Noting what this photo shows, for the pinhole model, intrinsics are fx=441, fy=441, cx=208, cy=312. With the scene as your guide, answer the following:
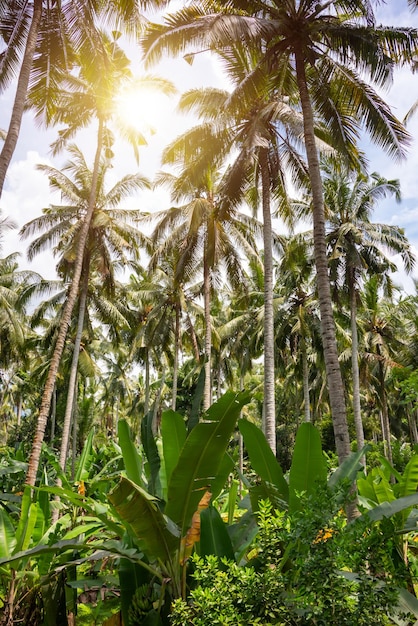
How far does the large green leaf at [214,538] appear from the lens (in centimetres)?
366

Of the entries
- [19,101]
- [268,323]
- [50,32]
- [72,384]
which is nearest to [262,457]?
[268,323]

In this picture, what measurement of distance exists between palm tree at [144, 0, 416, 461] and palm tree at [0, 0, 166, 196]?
69.3 inches

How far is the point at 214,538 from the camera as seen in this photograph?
3.72 metres

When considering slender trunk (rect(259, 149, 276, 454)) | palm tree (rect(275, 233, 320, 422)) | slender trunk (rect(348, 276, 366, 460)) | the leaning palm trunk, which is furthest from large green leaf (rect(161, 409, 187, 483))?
palm tree (rect(275, 233, 320, 422))

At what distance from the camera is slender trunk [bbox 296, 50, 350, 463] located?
Answer: 6152 mm

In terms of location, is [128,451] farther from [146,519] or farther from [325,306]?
[325,306]

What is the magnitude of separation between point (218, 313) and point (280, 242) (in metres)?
14.8

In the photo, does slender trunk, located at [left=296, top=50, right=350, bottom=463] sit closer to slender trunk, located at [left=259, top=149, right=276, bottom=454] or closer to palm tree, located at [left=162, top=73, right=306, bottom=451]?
palm tree, located at [left=162, top=73, right=306, bottom=451]

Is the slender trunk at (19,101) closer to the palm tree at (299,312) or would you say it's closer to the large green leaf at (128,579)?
the large green leaf at (128,579)

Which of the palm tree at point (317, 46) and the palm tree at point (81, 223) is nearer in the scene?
the palm tree at point (317, 46)

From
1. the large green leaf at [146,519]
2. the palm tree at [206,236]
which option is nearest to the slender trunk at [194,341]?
the palm tree at [206,236]

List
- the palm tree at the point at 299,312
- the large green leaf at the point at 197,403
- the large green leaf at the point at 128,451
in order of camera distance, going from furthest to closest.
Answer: the palm tree at the point at 299,312
the large green leaf at the point at 128,451
the large green leaf at the point at 197,403

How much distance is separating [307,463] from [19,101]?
8143 mm

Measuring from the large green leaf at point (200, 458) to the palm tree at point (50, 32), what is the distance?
25.1ft
